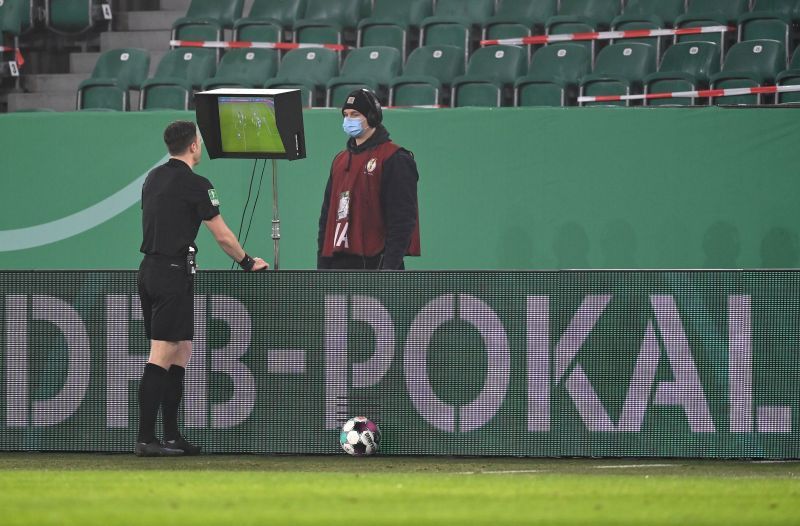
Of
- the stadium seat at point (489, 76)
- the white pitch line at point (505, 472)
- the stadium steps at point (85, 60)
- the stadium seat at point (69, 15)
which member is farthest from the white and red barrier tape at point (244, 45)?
the white pitch line at point (505, 472)

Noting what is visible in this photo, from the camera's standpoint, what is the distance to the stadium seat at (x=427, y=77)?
1420 cm

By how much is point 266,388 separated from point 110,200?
4796mm

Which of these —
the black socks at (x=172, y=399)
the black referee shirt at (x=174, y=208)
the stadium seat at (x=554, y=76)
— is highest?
the stadium seat at (x=554, y=76)

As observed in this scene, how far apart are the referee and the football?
984 millimetres

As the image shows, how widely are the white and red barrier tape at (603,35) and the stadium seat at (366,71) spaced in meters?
1.15

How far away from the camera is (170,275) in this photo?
8234 mm

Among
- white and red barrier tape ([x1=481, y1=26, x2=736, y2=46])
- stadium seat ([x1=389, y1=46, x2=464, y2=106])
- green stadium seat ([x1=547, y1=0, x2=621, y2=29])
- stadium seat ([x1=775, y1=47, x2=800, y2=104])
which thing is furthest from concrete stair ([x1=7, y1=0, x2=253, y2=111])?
stadium seat ([x1=775, y1=47, x2=800, y2=104])

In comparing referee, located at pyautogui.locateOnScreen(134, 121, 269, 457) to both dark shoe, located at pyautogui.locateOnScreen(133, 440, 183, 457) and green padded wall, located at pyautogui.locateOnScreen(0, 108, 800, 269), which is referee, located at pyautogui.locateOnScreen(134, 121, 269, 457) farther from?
green padded wall, located at pyautogui.locateOnScreen(0, 108, 800, 269)

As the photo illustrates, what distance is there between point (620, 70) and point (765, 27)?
1.54m

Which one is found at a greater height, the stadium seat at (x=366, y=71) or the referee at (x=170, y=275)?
Answer: the stadium seat at (x=366, y=71)

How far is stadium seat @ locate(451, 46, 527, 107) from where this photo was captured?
46.3ft

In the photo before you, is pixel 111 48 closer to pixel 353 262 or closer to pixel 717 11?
pixel 717 11

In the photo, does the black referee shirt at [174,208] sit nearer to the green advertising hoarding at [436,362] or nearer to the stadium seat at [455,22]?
the green advertising hoarding at [436,362]

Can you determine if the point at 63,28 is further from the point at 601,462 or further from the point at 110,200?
the point at 601,462
